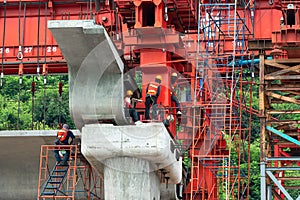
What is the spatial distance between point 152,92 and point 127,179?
3.55 meters

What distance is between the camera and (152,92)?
25.2 m

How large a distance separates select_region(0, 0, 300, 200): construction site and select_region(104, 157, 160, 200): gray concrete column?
29 mm

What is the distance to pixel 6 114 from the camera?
6069cm

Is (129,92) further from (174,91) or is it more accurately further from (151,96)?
(174,91)

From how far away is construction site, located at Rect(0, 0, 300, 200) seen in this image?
23.0m

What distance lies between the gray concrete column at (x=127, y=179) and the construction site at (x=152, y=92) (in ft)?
0.09

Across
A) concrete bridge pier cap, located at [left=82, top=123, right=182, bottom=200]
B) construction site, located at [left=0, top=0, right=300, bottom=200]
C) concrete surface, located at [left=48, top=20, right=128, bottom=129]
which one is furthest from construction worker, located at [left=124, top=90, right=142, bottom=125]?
concrete bridge pier cap, located at [left=82, top=123, right=182, bottom=200]

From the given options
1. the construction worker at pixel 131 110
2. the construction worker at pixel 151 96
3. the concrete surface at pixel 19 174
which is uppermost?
the construction worker at pixel 151 96

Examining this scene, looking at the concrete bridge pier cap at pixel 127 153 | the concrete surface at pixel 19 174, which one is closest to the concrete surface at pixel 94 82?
the concrete bridge pier cap at pixel 127 153

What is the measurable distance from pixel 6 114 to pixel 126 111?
37392mm

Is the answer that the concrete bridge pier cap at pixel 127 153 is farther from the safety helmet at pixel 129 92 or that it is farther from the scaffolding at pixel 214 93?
the scaffolding at pixel 214 93

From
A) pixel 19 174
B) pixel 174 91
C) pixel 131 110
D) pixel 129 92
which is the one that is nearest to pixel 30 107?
pixel 19 174

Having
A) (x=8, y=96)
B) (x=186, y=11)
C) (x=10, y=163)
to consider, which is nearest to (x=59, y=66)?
(x=10, y=163)

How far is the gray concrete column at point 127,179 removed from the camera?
2283 cm
